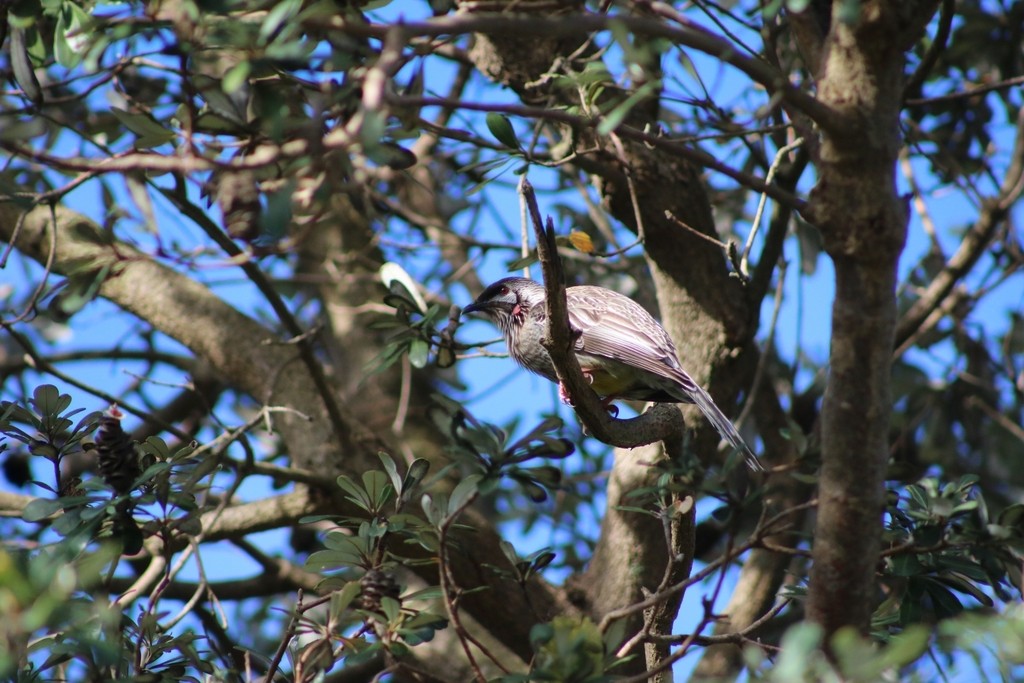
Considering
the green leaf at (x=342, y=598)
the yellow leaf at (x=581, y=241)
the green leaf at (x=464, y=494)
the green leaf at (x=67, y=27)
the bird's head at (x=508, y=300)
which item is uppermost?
the green leaf at (x=67, y=27)

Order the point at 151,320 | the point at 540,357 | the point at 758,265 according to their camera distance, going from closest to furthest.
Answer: the point at 540,357
the point at 758,265
the point at 151,320

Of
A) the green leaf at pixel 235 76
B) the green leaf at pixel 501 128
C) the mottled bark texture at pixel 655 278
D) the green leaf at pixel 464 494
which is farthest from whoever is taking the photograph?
the mottled bark texture at pixel 655 278

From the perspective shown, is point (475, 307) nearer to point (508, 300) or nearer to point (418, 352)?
point (508, 300)

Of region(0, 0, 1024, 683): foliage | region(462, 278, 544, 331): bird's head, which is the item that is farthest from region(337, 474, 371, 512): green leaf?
region(462, 278, 544, 331): bird's head

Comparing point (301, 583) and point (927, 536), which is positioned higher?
point (301, 583)

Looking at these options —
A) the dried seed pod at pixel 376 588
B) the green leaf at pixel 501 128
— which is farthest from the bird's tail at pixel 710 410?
the dried seed pod at pixel 376 588

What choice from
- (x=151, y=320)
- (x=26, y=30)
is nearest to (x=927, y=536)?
(x=26, y=30)

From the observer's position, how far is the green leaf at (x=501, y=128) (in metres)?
4.00

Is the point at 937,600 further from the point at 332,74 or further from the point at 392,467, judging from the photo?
the point at 332,74

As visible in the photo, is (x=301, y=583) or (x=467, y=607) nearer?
(x=467, y=607)

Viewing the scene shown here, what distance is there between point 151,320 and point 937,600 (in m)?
4.50

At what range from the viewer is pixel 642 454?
5.16 meters

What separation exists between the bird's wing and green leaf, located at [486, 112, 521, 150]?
2.99 ft

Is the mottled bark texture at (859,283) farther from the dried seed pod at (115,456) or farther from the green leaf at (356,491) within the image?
the dried seed pod at (115,456)
